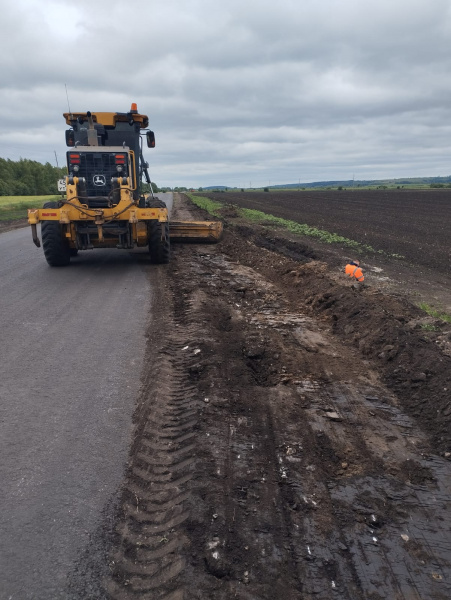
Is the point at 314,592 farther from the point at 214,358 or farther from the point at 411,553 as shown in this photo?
the point at 214,358

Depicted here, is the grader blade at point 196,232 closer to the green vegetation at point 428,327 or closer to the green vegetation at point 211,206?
the green vegetation at point 428,327

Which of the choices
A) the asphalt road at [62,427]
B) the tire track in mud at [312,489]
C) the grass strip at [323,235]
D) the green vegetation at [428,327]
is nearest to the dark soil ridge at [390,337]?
the green vegetation at [428,327]

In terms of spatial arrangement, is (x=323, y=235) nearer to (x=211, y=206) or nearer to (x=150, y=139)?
(x=150, y=139)

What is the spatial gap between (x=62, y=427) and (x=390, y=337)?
4.38 m

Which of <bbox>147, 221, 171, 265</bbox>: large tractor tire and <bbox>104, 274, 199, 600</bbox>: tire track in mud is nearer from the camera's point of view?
<bbox>104, 274, 199, 600</bbox>: tire track in mud

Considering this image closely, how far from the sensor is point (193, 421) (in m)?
4.49

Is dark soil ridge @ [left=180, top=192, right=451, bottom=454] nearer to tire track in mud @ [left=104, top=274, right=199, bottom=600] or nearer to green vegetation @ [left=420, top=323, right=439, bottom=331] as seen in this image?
green vegetation @ [left=420, top=323, right=439, bottom=331]

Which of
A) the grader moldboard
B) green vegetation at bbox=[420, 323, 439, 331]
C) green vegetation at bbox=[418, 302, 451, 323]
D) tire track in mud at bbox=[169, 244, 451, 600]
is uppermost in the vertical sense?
the grader moldboard

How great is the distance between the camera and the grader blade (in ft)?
50.0

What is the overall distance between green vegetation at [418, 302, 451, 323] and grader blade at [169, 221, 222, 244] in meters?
8.20

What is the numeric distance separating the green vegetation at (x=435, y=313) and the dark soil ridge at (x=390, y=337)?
190 mm

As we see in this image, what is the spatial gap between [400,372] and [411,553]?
293 centimetres

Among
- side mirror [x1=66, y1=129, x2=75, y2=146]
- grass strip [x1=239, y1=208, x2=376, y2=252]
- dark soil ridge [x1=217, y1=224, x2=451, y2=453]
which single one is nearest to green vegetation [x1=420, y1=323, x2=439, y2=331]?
dark soil ridge [x1=217, y1=224, x2=451, y2=453]

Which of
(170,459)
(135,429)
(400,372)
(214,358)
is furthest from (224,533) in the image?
(400,372)
